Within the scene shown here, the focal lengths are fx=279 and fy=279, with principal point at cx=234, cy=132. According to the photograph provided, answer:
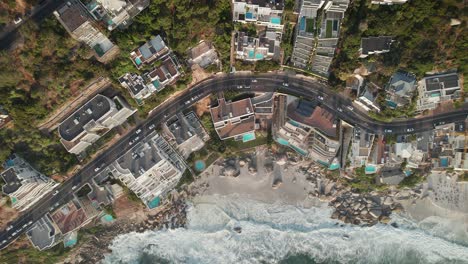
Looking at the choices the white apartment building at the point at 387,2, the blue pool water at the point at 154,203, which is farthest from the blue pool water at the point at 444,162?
the blue pool water at the point at 154,203

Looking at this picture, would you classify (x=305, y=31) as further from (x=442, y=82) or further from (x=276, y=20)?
(x=442, y=82)

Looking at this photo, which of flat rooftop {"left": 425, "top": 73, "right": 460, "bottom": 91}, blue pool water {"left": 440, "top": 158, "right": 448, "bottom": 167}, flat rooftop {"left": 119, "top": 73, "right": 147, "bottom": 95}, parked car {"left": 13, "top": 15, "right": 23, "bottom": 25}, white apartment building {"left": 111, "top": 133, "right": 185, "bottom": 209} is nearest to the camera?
parked car {"left": 13, "top": 15, "right": 23, "bottom": 25}

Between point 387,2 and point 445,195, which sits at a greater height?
point 387,2

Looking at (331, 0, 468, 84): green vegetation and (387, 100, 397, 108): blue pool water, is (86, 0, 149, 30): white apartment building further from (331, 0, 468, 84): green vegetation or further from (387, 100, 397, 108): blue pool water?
(387, 100, 397, 108): blue pool water

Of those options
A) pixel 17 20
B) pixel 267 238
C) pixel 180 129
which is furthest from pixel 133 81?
pixel 267 238

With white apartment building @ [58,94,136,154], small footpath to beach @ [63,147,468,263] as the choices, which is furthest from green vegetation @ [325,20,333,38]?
white apartment building @ [58,94,136,154]

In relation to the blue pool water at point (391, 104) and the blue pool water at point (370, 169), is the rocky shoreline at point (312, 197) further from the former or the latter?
the blue pool water at point (391, 104)
